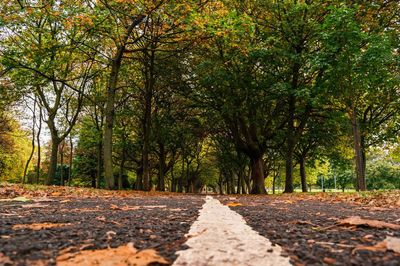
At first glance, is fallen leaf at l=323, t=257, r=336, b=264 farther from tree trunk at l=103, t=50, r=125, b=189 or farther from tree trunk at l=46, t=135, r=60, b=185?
tree trunk at l=46, t=135, r=60, b=185

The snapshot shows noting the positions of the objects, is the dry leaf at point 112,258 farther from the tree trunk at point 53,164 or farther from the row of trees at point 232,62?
the tree trunk at point 53,164

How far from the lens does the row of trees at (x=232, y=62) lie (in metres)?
12.1

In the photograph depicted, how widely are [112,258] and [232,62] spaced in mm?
17197

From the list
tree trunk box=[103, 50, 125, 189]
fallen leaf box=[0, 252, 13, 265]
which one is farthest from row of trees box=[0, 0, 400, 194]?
fallen leaf box=[0, 252, 13, 265]

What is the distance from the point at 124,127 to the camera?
28.0 meters

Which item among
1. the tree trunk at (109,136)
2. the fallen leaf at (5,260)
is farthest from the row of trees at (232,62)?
the fallen leaf at (5,260)

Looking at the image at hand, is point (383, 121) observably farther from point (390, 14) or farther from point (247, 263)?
point (247, 263)

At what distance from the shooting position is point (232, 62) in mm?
17828

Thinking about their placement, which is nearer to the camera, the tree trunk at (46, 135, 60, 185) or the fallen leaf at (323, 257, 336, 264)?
the fallen leaf at (323, 257, 336, 264)

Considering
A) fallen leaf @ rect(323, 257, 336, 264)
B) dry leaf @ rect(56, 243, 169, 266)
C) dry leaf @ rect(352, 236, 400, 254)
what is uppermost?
dry leaf @ rect(352, 236, 400, 254)

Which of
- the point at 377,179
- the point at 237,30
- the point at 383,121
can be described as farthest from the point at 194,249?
the point at 377,179

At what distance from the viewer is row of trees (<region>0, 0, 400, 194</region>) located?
39.7ft

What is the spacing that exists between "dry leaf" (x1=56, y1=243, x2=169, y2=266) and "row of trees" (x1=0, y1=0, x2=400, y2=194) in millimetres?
6700

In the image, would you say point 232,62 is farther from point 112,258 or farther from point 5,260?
point 5,260
